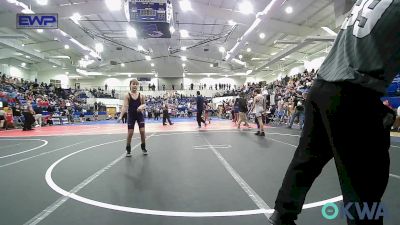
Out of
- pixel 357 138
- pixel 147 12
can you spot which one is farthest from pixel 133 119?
pixel 147 12

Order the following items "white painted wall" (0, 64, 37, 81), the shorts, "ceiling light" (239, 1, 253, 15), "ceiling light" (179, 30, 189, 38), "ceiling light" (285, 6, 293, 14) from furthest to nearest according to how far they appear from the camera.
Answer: "white painted wall" (0, 64, 37, 81) → "ceiling light" (179, 30, 189, 38) → "ceiling light" (285, 6, 293, 14) → "ceiling light" (239, 1, 253, 15) → the shorts

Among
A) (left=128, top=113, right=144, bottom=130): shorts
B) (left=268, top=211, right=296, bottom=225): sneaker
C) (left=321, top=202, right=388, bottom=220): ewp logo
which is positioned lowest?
(left=268, top=211, right=296, bottom=225): sneaker

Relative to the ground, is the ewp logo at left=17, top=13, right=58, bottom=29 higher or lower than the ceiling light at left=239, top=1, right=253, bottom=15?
lower

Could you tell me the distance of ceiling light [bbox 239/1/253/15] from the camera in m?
17.5

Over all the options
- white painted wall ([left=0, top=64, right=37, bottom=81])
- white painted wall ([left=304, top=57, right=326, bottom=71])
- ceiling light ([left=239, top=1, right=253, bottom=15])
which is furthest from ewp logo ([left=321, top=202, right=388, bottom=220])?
white painted wall ([left=0, top=64, right=37, bottom=81])

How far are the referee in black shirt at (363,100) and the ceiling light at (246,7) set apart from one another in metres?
17.4

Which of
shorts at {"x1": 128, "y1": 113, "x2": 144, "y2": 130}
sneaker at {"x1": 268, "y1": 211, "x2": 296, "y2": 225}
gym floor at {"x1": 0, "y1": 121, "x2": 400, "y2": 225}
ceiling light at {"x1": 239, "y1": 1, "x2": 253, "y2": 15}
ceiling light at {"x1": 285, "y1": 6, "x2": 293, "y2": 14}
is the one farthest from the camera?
ceiling light at {"x1": 285, "y1": 6, "x2": 293, "y2": 14}

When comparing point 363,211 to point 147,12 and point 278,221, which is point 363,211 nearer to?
point 278,221

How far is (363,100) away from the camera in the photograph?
1251 millimetres

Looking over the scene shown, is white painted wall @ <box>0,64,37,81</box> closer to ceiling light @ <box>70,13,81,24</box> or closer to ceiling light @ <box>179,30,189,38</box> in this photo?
ceiling light @ <box>70,13,81,24</box>

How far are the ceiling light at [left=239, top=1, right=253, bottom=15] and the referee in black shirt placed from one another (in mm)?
17428

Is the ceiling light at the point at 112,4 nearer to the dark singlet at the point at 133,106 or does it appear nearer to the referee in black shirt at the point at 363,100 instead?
the dark singlet at the point at 133,106

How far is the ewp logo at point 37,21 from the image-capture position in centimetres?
1382

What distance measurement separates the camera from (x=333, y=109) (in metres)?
1.30
